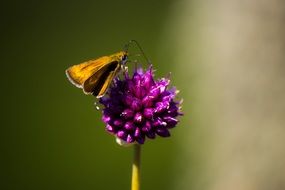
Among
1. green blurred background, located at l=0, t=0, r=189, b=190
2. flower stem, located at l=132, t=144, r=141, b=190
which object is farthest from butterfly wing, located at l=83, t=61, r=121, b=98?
green blurred background, located at l=0, t=0, r=189, b=190

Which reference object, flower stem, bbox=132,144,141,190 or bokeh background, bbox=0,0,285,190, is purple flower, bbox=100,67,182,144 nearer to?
flower stem, bbox=132,144,141,190

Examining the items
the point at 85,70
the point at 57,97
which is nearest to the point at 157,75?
the point at 57,97

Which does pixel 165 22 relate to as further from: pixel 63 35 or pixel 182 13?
pixel 63 35

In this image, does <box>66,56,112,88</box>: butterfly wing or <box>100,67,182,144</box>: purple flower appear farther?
<box>66,56,112,88</box>: butterfly wing

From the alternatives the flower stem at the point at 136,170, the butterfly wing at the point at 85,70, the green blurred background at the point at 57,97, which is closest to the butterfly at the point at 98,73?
the butterfly wing at the point at 85,70

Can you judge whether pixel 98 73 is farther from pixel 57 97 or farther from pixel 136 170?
pixel 57 97

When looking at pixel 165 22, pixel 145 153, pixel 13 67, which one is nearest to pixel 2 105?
pixel 13 67
